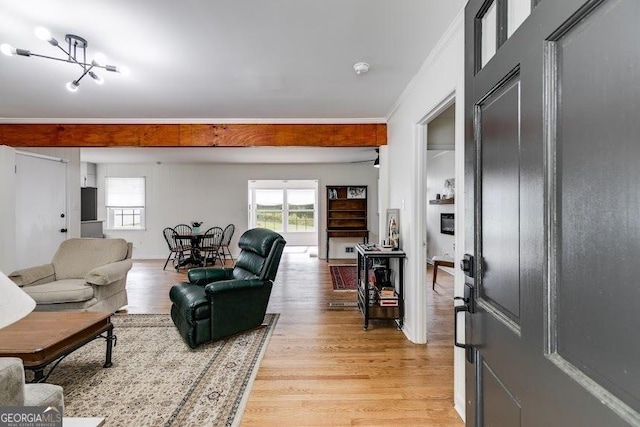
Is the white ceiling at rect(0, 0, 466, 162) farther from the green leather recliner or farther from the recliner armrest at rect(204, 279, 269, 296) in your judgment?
the recliner armrest at rect(204, 279, 269, 296)

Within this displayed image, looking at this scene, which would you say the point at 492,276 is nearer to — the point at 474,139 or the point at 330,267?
the point at 474,139

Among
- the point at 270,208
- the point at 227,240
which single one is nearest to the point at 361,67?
the point at 227,240

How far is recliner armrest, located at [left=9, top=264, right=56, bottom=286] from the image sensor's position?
3090 millimetres

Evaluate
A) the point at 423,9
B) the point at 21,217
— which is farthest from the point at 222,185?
the point at 423,9

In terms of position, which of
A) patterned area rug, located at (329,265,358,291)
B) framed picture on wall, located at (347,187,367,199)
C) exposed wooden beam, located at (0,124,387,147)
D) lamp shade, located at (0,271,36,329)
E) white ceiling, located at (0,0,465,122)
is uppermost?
white ceiling, located at (0,0,465,122)

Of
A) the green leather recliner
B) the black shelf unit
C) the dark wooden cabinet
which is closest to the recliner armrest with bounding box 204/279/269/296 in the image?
the green leather recliner

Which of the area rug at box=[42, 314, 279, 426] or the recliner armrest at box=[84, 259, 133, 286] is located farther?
the recliner armrest at box=[84, 259, 133, 286]

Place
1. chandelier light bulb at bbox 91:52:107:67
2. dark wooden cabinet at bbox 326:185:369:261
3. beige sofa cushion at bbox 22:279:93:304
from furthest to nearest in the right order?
1. dark wooden cabinet at bbox 326:185:369:261
2. beige sofa cushion at bbox 22:279:93:304
3. chandelier light bulb at bbox 91:52:107:67

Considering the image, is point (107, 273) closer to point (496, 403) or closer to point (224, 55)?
point (224, 55)

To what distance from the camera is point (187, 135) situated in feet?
13.0

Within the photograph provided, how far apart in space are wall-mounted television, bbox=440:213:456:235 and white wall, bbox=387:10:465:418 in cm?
267

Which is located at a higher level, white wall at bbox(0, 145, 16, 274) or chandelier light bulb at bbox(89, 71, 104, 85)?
chandelier light bulb at bbox(89, 71, 104, 85)

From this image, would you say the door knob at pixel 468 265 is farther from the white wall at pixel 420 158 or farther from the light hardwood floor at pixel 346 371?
the light hardwood floor at pixel 346 371

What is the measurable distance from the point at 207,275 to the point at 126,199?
18.5ft
